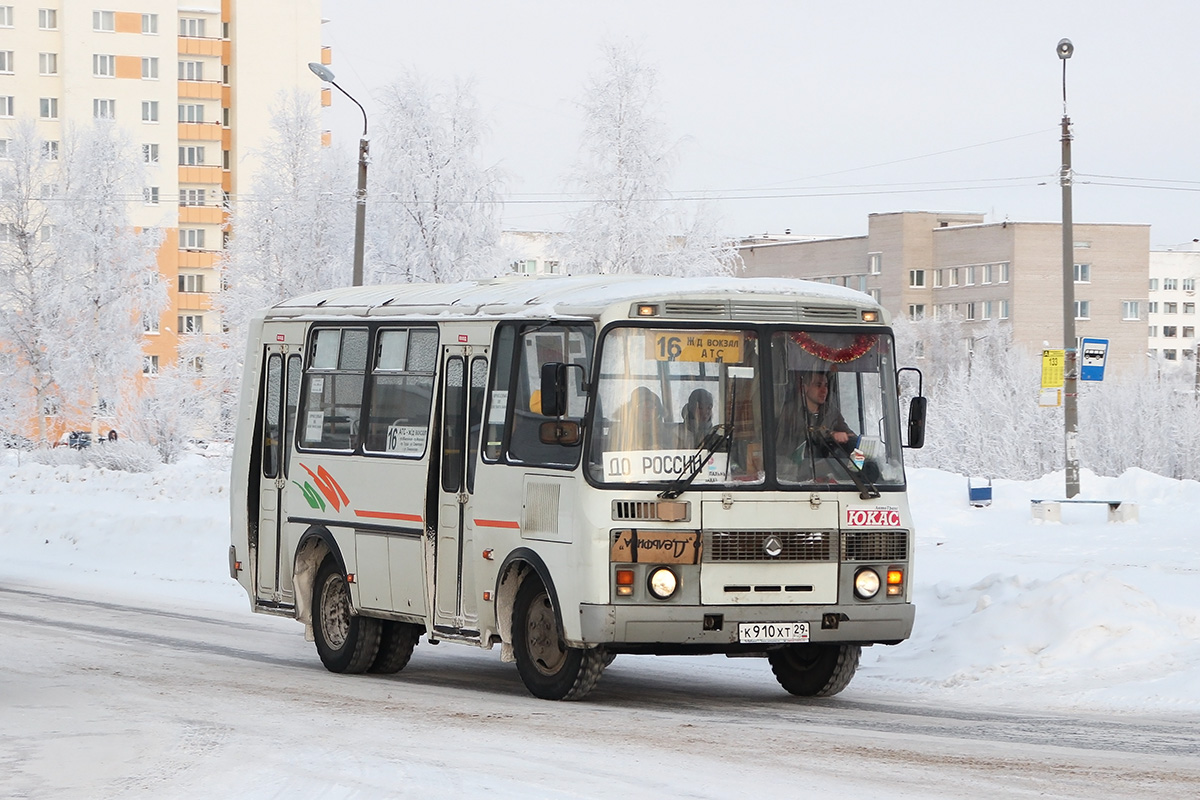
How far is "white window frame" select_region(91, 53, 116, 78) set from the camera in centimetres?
11106

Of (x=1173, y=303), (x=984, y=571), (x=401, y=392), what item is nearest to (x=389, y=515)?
(x=401, y=392)

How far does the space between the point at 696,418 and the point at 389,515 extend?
3.08 metres

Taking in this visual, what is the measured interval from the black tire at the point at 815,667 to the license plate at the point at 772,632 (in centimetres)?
56

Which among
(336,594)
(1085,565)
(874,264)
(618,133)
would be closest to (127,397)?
(618,133)

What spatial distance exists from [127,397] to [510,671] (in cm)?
4355

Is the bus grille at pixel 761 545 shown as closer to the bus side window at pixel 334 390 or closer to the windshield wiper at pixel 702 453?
the windshield wiper at pixel 702 453

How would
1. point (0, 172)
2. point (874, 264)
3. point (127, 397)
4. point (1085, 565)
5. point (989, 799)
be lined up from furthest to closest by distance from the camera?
point (874, 264) → point (0, 172) → point (127, 397) → point (1085, 565) → point (989, 799)

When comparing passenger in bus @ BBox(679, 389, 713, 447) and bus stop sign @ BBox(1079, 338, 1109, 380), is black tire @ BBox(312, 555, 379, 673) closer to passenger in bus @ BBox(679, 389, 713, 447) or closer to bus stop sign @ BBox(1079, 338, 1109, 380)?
passenger in bus @ BBox(679, 389, 713, 447)

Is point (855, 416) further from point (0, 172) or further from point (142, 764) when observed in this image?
point (0, 172)

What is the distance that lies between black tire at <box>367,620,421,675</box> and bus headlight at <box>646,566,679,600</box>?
330 centimetres

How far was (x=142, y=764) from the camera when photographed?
369 inches

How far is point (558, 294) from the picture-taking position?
1247cm

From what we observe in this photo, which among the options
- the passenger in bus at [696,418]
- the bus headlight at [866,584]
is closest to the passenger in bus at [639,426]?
the passenger in bus at [696,418]

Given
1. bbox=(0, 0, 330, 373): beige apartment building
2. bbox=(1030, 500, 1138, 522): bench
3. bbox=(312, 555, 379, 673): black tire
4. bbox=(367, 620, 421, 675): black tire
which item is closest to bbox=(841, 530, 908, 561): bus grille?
bbox=(367, 620, 421, 675): black tire
